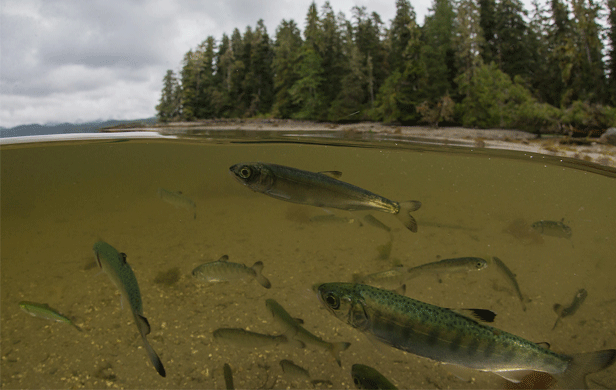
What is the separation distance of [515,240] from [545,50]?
38.5 m

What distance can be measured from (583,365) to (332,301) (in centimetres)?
187

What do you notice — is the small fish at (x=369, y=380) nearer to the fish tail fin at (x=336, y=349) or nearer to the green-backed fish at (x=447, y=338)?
the fish tail fin at (x=336, y=349)

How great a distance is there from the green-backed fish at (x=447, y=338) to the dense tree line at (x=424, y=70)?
729 inches

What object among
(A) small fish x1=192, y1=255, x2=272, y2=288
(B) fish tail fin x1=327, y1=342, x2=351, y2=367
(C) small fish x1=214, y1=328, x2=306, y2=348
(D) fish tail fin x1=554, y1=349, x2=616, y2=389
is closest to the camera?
(D) fish tail fin x1=554, y1=349, x2=616, y2=389

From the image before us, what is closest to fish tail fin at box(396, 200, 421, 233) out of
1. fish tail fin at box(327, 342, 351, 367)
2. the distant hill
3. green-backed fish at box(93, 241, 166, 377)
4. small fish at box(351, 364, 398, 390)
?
small fish at box(351, 364, 398, 390)

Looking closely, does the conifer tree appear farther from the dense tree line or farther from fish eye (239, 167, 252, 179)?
fish eye (239, 167, 252, 179)

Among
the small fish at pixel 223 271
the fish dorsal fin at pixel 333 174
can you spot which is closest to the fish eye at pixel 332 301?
the fish dorsal fin at pixel 333 174

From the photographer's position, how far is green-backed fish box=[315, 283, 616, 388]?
202cm

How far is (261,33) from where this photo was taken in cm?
4556

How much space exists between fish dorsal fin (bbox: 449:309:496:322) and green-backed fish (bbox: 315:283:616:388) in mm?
28

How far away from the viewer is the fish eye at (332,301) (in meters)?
2.20

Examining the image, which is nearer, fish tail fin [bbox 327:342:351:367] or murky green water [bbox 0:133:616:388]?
fish tail fin [bbox 327:342:351:367]

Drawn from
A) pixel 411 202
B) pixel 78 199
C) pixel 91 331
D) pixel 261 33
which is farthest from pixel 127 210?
pixel 261 33

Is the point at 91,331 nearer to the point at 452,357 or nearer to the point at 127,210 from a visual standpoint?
the point at 452,357
